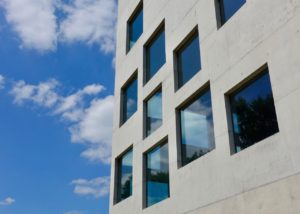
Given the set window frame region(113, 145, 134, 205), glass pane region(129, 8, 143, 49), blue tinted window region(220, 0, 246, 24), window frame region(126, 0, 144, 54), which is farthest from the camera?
window frame region(126, 0, 144, 54)

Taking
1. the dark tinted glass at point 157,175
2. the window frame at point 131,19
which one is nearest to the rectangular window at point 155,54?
the window frame at point 131,19

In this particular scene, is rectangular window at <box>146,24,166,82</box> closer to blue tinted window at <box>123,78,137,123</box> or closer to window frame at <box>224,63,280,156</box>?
blue tinted window at <box>123,78,137,123</box>

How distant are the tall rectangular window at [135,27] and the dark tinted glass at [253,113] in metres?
9.82

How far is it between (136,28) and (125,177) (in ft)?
27.0

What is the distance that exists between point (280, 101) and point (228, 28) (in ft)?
11.5

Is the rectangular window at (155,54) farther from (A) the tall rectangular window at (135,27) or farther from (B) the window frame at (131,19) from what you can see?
(B) the window frame at (131,19)

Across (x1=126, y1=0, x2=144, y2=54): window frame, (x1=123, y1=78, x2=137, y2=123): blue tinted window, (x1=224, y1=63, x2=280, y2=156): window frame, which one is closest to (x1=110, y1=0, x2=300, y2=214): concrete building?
(x1=224, y1=63, x2=280, y2=156): window frame

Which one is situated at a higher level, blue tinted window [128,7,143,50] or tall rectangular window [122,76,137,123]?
blue tinted window [128,7,143,50]

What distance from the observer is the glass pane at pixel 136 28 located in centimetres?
1997

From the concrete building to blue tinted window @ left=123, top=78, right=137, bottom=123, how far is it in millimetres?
130

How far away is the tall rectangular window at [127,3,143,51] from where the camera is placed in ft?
65.8

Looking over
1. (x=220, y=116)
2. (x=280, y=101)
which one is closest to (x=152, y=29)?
(x=220, y=116)

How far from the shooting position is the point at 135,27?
2086cm

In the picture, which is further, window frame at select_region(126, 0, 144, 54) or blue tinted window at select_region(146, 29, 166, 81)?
window frame at select_region(126, 0, 144, 54)
